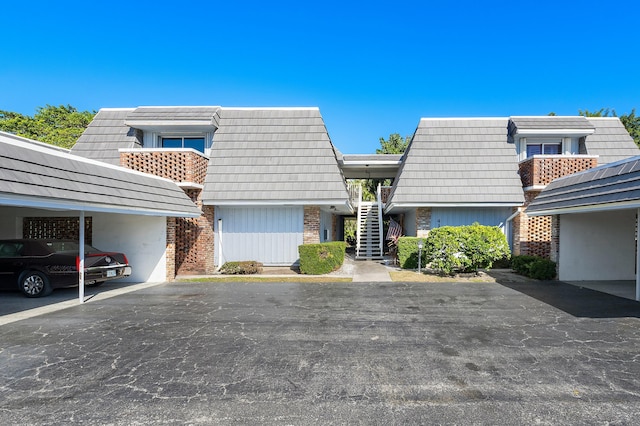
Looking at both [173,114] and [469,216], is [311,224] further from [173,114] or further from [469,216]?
[173,114]

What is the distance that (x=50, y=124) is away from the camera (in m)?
31.5

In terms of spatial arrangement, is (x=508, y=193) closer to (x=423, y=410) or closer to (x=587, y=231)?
(x=587, y=231)

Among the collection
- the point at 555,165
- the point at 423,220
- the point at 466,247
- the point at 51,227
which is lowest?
the point at 466,247

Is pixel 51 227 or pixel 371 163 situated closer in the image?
pixel 51 227

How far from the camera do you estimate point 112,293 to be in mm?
8852

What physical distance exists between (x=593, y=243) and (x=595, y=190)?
12.0ft

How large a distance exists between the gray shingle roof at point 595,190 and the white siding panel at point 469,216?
8.07 feet

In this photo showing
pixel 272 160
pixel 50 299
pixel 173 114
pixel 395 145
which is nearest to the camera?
pixel 50 299

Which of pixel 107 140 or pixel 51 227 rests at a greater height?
pixel 107 140

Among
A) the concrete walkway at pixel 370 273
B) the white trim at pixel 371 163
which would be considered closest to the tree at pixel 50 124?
the white trim at pixel 371 163

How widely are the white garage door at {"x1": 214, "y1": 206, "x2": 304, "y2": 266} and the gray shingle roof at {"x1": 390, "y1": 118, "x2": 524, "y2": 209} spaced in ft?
15.3

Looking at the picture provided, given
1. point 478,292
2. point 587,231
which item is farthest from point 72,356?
point 587,231

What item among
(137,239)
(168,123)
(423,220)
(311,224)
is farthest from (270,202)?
(423,220)

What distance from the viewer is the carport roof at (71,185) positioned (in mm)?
5629
